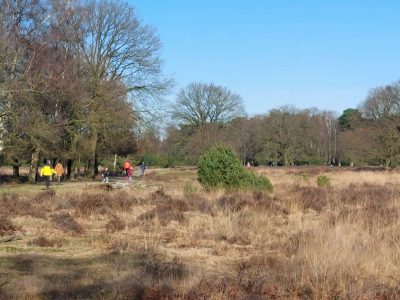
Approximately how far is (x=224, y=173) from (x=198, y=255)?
13.6 metres

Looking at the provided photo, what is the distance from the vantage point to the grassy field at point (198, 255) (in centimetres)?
614

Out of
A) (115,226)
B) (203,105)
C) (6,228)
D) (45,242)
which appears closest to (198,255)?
(45,242)

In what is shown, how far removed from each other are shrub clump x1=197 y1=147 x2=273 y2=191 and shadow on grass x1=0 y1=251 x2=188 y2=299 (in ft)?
45.3

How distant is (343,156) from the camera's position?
92.6 meters

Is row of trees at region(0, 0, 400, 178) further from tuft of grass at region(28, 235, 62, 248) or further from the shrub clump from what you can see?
tuft of grass at region(28, 235, 62, 248)

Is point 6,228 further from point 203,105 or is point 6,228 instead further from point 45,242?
point 203,105

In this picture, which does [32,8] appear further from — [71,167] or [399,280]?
[399,280]

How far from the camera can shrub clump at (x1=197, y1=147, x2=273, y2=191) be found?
2234 centimetres

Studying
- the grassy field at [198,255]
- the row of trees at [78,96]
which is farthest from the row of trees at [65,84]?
the grassy field at [198,255]

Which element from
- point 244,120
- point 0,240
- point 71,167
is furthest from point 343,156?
point 0,240

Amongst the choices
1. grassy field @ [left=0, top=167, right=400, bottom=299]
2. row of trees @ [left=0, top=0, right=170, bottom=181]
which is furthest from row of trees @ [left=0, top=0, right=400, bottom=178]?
grassy field @ [left=0, top=167, right=400, bottom=299]

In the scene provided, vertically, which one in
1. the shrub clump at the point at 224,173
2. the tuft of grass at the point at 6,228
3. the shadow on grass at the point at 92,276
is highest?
the shrub clump at the point at 224,173

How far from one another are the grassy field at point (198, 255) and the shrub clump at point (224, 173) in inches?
267

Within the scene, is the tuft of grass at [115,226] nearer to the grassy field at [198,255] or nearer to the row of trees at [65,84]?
the grassy field at [198,255]
